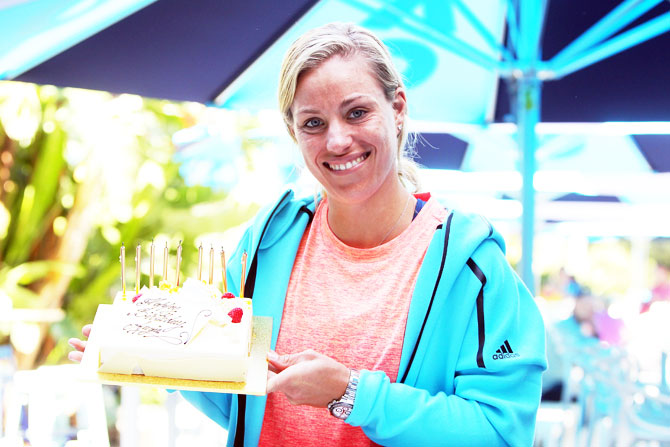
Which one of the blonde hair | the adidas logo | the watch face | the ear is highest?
the blonde hair

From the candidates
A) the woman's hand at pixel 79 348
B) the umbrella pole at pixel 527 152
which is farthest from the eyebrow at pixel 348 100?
the umbrella pole at pixel 527 152

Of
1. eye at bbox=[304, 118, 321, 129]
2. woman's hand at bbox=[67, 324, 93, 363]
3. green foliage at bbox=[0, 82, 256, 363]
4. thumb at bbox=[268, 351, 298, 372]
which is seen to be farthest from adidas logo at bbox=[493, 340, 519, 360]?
green foliage at bbox=[0, 82, 256, 363]

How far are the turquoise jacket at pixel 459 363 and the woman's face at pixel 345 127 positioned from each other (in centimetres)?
21

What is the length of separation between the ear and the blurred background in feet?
0.99

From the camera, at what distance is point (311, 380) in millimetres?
1312

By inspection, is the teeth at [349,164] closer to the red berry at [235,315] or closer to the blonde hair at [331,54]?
the blonde hair at [331,54]

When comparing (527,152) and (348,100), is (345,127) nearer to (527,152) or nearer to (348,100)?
(348,100)

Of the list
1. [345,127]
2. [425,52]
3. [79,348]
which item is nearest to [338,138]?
[345,127]

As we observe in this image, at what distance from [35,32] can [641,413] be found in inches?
155

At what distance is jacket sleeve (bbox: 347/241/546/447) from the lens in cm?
137

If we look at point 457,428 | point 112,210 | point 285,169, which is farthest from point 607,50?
point 112,210

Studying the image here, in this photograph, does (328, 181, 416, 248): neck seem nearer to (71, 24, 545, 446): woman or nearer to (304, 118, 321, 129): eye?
(71, 24, 545, 446): woman

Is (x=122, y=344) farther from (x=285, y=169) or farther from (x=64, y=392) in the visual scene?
(x=285, y=169)

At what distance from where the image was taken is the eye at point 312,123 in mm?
1551
